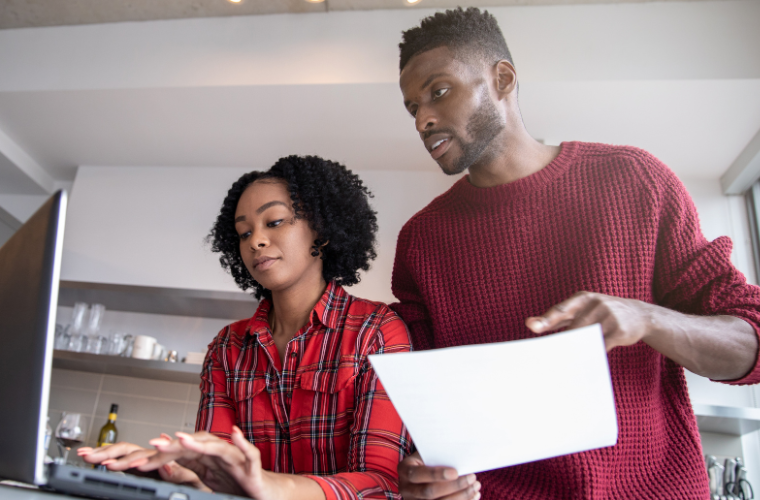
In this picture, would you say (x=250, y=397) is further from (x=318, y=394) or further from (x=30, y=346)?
(x=30, y=346)

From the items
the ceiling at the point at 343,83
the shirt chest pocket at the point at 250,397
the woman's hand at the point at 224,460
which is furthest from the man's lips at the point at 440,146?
the ceiling at the point at 343,83

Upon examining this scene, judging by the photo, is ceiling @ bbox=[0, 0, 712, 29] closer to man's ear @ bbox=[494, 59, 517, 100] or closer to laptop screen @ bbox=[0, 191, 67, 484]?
man's ear @ bbox=[494, 59, 517, 100]

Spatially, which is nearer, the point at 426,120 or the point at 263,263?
the point at 426,120

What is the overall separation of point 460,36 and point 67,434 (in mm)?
2472

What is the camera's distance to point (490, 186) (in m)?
1.19

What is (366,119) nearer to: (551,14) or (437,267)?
(551,14)

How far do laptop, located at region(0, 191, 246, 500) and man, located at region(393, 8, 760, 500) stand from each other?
374mm

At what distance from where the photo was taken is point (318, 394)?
110 cm

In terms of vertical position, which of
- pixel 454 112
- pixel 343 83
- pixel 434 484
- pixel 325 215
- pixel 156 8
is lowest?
pixel 434 484

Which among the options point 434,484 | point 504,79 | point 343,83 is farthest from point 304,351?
point 343,83

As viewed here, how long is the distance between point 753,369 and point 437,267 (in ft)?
1.88

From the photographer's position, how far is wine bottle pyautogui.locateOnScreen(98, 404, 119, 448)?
2779mm

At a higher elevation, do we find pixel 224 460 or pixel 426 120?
pixel 426 120

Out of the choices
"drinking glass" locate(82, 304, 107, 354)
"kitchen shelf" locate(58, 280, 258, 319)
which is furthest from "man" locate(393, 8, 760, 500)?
"drinking glass" locate(82, 304, 107, 354)
